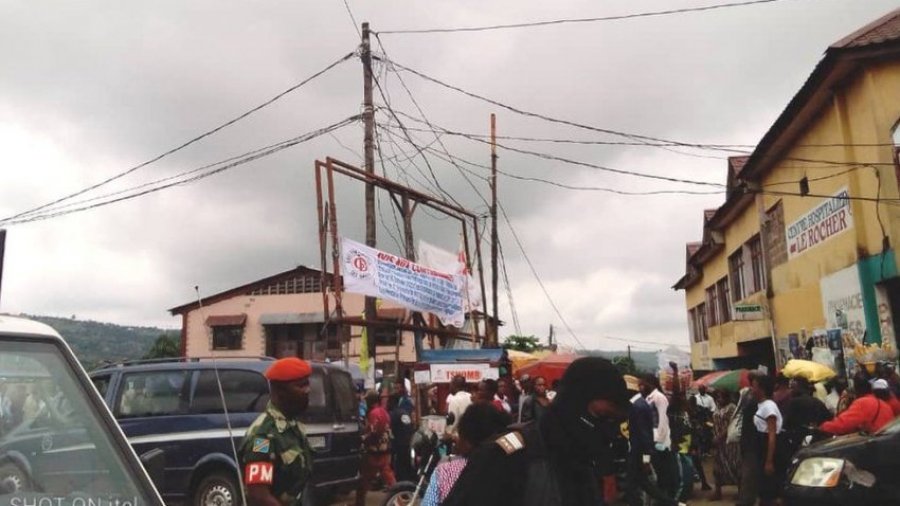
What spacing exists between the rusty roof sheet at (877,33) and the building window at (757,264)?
314 inches

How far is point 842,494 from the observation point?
19.3 ft

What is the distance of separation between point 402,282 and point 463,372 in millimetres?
2267

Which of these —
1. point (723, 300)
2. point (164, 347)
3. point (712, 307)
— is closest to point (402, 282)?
point (723, 300)

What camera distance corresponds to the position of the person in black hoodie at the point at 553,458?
2.24m

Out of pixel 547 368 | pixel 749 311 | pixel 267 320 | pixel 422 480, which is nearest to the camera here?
pixel 422 480

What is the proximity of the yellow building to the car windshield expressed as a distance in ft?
43.0

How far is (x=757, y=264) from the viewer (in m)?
22.7

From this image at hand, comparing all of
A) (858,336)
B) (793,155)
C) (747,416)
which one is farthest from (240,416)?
(793,155)

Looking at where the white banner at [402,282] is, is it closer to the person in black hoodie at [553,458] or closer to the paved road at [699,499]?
the paved road at [699,499]

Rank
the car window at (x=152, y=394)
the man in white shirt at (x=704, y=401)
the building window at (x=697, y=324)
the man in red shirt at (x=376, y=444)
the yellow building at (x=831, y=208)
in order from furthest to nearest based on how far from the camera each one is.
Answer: the building window at (x=697, y=324)
the man in white shirt at (x=704, y=401)
the yellow building at (x=831, y=208)
the man in red shirt at (x=376, y=444)
the car window at (x=152, y=394)

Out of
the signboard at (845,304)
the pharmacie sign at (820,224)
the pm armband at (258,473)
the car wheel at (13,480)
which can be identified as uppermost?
the pharmacie sign at (820,224)

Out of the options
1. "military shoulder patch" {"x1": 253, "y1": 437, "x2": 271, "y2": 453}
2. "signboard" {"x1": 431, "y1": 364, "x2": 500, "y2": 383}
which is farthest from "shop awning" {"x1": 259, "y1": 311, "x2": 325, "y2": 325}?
"military shoulder patch" {"x1": 253, "y1": 437, "x2": 271, "y2": 453}

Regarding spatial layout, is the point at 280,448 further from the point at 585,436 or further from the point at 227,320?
the point at 227,320

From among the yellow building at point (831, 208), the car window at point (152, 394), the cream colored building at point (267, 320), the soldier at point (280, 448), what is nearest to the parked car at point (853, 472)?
the soldier at point (280, 448)
